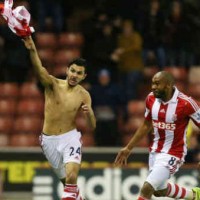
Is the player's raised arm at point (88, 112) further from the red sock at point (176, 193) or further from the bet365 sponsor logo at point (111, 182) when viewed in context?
the bet365 sponsor logo at point (111, 182)

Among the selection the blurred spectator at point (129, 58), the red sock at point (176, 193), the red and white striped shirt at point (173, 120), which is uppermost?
the blurred spectator at point (129, 58)

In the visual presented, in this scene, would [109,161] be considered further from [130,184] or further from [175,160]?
[175,160]

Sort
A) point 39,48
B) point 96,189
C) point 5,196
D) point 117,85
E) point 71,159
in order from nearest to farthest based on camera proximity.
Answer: point 71,159 → point 96,189 → point 5,196 → point 117,85 → point 39,48

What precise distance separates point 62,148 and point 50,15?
7732 millimetres

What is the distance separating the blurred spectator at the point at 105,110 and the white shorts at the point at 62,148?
5356 mm

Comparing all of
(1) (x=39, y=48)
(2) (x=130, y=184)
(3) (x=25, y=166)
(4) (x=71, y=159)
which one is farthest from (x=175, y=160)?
(1) (x=39, y=48)

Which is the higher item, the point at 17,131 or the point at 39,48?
the point at 39,48

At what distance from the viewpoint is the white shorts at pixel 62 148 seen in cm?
1266

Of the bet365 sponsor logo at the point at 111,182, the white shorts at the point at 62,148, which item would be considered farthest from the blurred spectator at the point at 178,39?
the white shorts at the point at 62,148

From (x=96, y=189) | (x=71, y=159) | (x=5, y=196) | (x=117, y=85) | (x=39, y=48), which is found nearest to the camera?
(x=71, y=159)

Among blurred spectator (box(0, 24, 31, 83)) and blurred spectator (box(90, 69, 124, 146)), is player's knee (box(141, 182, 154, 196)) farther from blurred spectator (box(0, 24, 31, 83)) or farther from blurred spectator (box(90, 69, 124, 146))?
blurred spectator (box(0, 24, 31, 83))

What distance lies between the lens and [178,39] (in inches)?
757

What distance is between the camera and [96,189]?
16.2m

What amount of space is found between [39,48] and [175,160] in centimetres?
805
